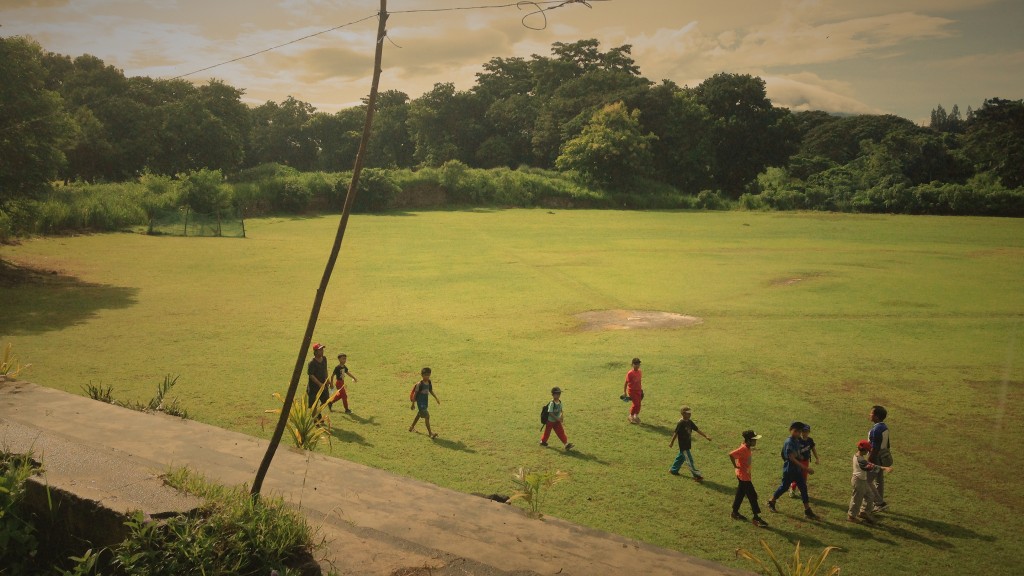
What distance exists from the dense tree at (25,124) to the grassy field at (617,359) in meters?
2.93

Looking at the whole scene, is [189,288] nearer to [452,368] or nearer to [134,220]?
[452,368]

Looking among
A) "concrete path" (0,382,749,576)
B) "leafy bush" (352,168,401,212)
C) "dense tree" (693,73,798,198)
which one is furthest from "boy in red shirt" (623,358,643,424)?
"dense tree" (693,73,798,198)

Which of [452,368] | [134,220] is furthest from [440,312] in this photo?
[134,220]

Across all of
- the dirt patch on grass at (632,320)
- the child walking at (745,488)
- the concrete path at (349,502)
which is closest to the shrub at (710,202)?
the dirt patch on grass at (632,320)

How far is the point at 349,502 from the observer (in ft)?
21.3

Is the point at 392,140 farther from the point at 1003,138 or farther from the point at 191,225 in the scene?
the point at 1003,138

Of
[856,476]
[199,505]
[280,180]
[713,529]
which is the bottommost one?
[713,529]

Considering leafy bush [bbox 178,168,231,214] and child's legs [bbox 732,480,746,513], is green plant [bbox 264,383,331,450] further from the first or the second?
leafy bush [bbox 178,168,231,214]

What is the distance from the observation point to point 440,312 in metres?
18.3

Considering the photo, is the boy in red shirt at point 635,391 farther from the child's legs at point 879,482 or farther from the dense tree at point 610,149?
the dense tree at point 610,149

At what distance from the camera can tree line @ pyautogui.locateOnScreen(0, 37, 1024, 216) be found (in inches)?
1815

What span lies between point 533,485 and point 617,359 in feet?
24.1

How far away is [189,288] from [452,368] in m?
10.8

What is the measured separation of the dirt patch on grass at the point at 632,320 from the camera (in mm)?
17125
